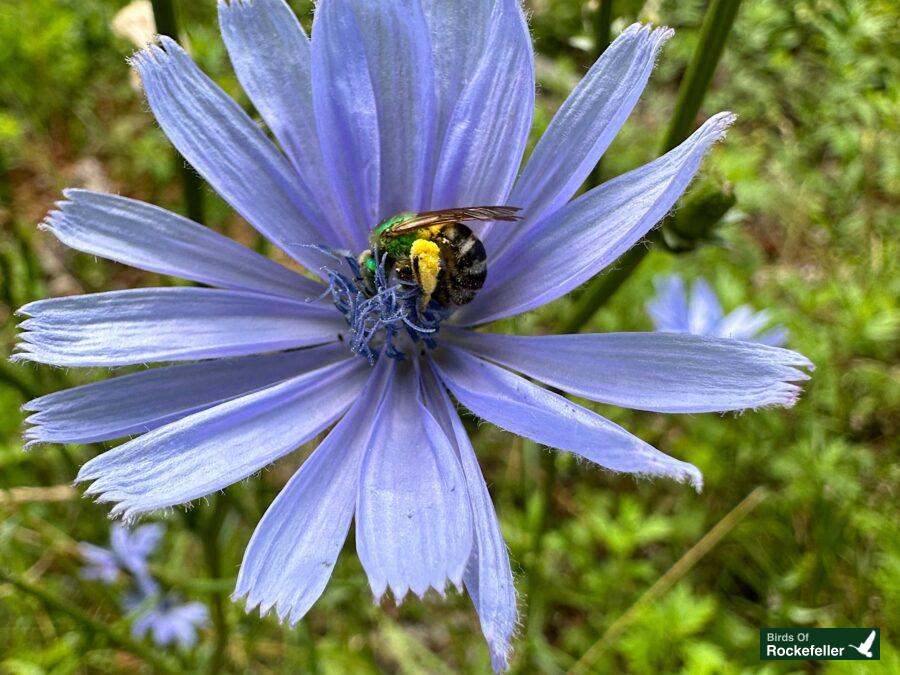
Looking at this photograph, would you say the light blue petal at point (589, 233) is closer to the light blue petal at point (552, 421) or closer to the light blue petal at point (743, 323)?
the light blue petal at point (552, 421)

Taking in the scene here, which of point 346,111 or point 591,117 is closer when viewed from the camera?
point 591,117

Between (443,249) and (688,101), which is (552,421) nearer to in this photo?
(443,249)

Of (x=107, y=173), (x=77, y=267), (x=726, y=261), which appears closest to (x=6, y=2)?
(x=107, y=173)

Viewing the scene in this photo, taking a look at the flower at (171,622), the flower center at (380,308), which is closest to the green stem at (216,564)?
the flower at (171,622)

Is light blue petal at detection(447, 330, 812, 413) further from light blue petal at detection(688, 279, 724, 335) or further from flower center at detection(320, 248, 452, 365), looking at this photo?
light blue petal at detection(688, 279, 724, 335)

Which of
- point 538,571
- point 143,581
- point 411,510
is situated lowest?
point 538,571

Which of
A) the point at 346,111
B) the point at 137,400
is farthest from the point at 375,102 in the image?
the point at 137,400

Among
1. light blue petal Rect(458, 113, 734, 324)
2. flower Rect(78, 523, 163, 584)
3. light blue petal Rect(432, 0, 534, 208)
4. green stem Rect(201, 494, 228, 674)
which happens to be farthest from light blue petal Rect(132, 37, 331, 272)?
flower Rect(78, 523, 163, 584)
